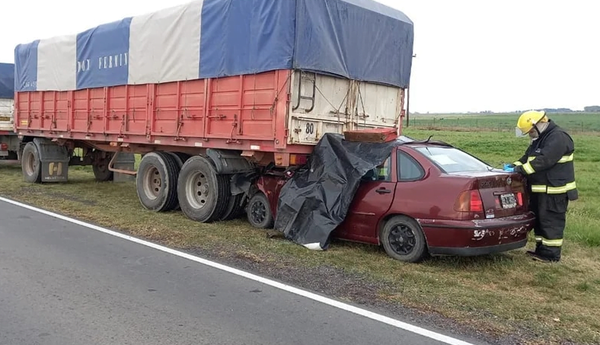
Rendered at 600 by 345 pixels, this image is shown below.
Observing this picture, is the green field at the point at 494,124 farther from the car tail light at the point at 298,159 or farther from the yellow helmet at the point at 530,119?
the car tail light at the point at 298,159

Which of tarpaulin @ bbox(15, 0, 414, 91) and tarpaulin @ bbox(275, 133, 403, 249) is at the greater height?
tarpaulin @ bbox(15, 0, 414, 91)

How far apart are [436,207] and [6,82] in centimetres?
1633

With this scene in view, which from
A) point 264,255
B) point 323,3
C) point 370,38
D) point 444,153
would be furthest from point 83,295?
point 370,38

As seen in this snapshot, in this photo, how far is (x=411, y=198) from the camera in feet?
21.8

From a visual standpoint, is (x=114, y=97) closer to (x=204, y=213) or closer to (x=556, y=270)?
(x=204, y=213)

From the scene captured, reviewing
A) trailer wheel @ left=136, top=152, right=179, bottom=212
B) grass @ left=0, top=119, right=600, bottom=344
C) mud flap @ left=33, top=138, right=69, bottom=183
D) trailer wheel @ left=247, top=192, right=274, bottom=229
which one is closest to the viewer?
grass @ left=0, top=119, right=600, bottom=344

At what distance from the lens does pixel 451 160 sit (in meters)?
7.07

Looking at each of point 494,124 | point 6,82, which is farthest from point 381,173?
point 494,124

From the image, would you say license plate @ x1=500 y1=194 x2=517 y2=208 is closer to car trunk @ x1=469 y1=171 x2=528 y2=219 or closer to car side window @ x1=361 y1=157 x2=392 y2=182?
car trunk @ x1=469 y1=171 x2=528 y2=219

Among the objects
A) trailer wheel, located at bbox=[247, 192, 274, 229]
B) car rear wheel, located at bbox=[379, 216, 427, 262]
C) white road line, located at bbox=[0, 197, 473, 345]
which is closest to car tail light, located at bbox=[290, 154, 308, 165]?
trailer wheel, located at bbox=[247, 192, 274, 229]

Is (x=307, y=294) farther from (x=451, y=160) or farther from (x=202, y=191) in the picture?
(x=202, y=191)

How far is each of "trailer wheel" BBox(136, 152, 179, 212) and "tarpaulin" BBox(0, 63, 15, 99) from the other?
9.95 metres

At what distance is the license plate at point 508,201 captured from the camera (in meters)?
6.56

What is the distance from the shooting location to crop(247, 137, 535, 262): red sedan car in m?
6.28
